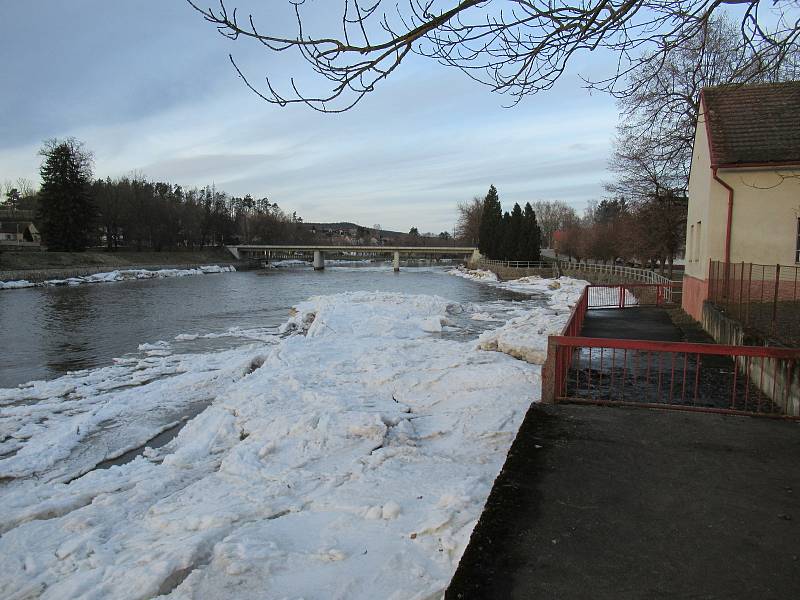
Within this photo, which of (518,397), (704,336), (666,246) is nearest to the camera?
(518,397)

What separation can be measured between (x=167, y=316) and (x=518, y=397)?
885 inches

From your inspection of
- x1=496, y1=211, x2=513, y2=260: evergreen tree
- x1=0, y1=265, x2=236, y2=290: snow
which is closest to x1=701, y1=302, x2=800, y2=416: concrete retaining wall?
x1=0, y1=265, x2=236, y2=290: snow

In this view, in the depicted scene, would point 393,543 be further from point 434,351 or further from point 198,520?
point 434,351

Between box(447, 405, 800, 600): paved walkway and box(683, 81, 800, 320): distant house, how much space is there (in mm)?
9803

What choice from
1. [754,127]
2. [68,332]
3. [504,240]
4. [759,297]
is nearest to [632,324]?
[759,297]

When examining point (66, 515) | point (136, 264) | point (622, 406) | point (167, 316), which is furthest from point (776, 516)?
point (136, 264)

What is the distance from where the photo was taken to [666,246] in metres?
34.7

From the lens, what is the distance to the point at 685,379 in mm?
7695

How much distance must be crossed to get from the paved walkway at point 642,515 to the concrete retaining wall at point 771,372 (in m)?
1.02

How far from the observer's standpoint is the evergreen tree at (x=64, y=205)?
61469 mm

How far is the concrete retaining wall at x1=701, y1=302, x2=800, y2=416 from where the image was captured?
645 centimetres

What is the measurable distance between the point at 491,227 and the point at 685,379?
71152mm

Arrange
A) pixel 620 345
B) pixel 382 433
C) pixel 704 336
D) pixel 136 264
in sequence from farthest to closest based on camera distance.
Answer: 1. pixel 136 264
2. pixel 704 336
3. pixel 382 433
4. pixel 620 345

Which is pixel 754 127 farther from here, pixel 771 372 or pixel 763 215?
pixel 771 372
